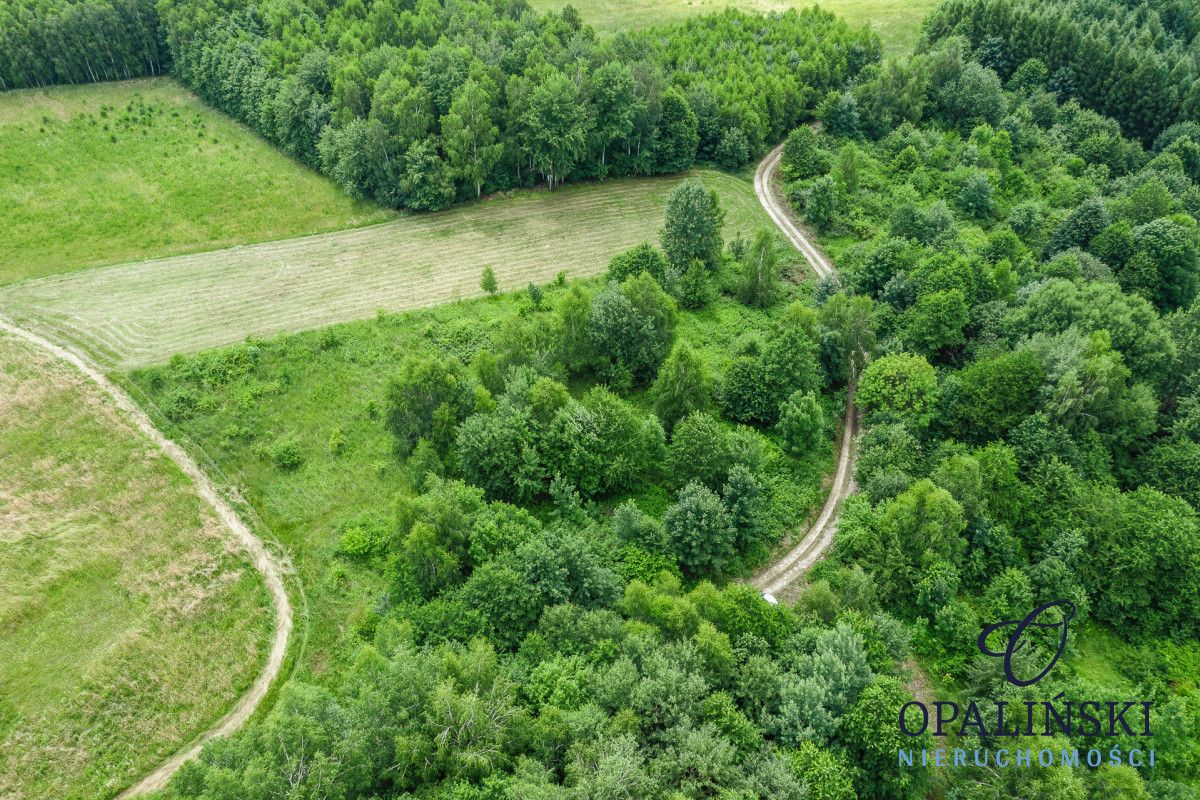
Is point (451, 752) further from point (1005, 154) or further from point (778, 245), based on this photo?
point (1005, 154)

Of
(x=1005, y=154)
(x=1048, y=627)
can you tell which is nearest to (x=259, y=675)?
(x=1048, y=627)

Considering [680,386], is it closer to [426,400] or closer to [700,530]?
[700,530]

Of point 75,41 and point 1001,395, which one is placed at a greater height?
point 75,41

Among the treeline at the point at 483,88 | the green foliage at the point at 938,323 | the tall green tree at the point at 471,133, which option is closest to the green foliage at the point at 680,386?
the green foliage at the point at 938,323

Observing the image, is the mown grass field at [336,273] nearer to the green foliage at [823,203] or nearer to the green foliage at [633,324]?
the green foliage at [823,203]

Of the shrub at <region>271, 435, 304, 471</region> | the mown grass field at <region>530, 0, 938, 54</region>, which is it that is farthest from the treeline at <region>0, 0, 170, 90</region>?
the shrub at <region>271, 435, 304, 471</region>

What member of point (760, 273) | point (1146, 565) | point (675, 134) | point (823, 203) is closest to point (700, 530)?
point (1146, 565)
